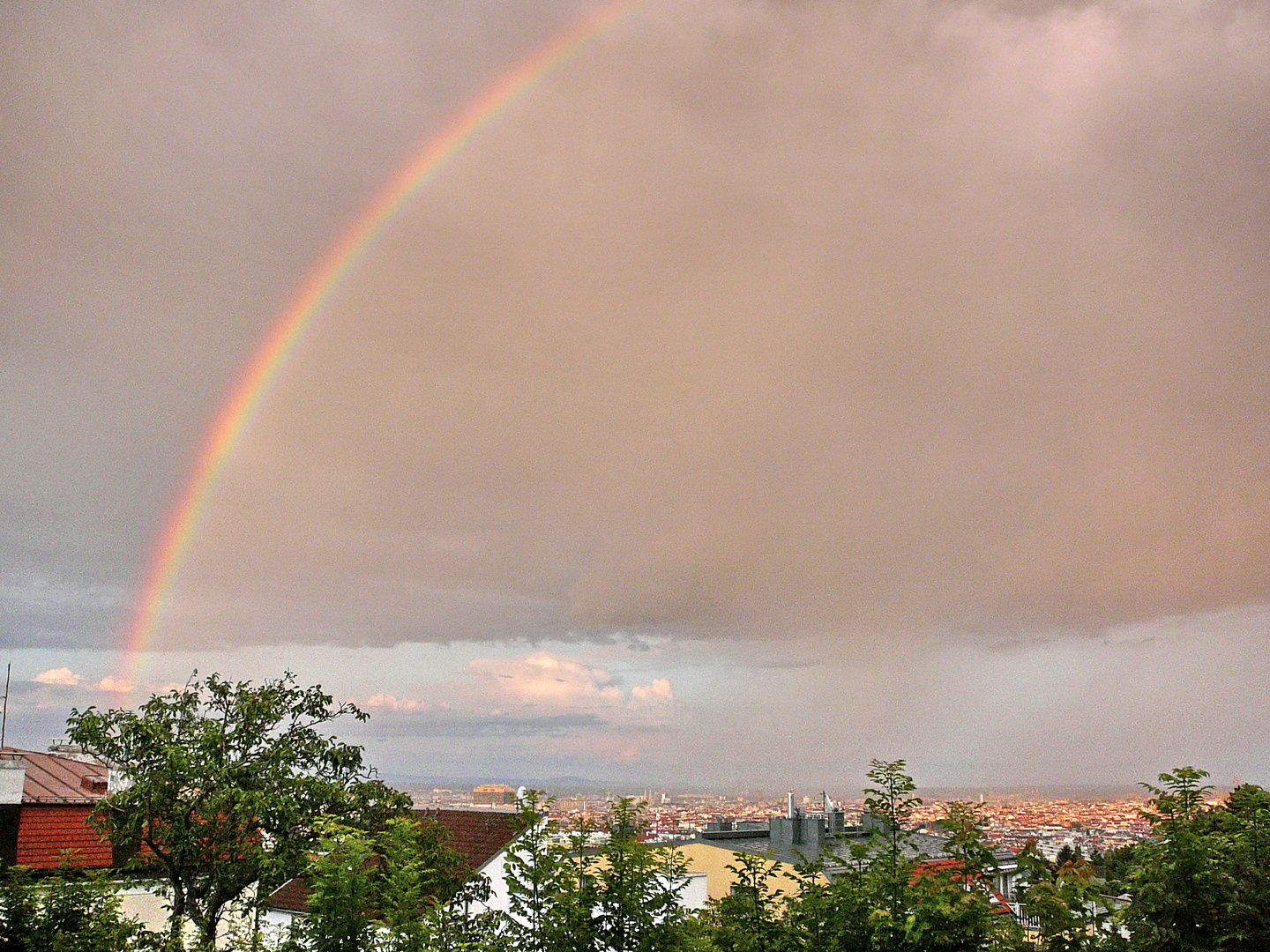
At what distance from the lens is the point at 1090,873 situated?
6.98 m

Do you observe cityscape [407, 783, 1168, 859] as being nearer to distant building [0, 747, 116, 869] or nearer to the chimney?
distant building [0, 747, 116, 869]

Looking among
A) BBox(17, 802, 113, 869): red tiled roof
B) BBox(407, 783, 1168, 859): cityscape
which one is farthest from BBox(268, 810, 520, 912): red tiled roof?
BBox(407, 783, 1168, 859): cityscape

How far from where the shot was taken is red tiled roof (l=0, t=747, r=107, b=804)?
28.4 m

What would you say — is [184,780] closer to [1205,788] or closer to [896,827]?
[896,827]

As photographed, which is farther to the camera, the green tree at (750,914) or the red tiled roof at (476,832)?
the red tiled roof at (476,832)

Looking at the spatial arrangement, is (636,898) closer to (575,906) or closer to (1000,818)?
(575,906)

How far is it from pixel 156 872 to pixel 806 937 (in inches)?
536

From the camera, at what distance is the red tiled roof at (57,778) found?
28.4 meters

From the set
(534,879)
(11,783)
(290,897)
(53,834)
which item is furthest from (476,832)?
(534,879)

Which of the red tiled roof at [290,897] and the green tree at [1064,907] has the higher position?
the green tree at [1064,907]

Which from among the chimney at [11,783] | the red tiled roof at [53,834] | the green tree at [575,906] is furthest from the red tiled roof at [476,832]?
the green tree at [575,906]

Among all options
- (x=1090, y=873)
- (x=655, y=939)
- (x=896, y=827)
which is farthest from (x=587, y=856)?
(x=1090, y=873)

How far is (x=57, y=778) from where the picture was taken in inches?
1276

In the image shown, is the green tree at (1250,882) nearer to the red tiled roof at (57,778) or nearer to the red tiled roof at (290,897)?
the red tiled roof at (57,778)
